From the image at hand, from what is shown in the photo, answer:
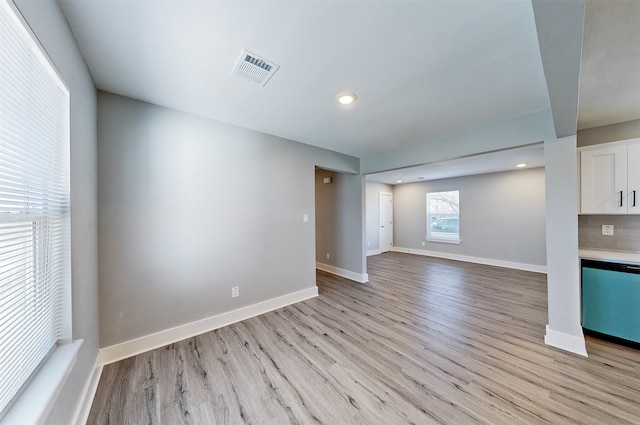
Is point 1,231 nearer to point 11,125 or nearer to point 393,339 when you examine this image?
point 11,125

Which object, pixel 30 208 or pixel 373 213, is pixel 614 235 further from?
pixel 30 208

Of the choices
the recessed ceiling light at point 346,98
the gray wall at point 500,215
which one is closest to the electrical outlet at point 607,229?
the gray wall at point 500,215

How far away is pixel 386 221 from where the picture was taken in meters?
7.40

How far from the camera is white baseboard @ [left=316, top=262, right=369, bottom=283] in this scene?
14.0ft

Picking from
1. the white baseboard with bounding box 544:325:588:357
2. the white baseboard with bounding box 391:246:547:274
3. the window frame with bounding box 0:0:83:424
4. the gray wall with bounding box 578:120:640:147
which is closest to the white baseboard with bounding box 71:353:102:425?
the window frame with bounding box 0:0:83:424

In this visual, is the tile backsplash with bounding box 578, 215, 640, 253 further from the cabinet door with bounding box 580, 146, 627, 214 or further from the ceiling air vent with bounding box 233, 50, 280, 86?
the ceiling air vent with bounding box 233, 50, 280, 86

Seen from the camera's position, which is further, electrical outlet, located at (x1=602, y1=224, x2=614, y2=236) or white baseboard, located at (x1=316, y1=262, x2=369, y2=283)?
white baseboard, located at (x1=316, y1=262, x2=369, y2=283)

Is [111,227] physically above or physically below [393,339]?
above

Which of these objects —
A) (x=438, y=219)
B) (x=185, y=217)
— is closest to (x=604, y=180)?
(x=438, y=219)

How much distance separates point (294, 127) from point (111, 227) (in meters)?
2.12

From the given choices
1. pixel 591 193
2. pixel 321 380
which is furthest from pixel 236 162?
pixel 591 193

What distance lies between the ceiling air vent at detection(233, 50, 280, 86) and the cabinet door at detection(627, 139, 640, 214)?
11.7ft

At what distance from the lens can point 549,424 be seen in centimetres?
140

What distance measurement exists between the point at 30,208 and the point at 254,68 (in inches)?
59.2
